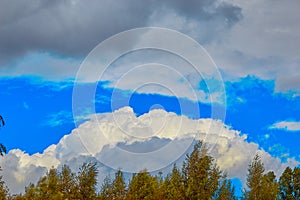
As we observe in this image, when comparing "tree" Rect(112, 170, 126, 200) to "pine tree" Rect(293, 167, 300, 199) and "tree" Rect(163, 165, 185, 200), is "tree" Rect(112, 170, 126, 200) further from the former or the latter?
"pine tree" Rect(293, 167, 300, 199)

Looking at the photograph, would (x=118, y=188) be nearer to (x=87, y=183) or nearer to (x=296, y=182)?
(x=87, y=183)

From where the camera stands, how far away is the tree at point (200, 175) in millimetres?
68562

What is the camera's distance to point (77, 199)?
227 feet

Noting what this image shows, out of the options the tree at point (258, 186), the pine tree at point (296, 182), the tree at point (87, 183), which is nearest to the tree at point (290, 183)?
the pine tree at point (296, 182)

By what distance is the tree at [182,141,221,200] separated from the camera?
68.6 m

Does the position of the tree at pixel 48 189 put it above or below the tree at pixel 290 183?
below

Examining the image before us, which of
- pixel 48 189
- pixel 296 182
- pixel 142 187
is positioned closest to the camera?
pixel 48 189

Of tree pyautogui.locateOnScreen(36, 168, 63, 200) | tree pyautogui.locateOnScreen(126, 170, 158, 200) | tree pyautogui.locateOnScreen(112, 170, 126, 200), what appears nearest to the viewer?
tree pyautogui.locateOnScreen(36, 168, 63, 200)

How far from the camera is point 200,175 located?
69.4 meters

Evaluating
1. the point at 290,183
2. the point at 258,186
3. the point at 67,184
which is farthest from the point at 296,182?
the point at 67,184

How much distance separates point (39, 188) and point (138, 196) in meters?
17.3

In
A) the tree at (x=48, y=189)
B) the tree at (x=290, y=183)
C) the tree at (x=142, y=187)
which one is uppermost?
the tree at (x=290, y=183)

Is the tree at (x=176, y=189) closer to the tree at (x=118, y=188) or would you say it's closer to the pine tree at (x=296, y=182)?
the tree at (x=118, y=188)

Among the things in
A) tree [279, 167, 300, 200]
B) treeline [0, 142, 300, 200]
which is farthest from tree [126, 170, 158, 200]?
tree [279, 167, 300, 200]
